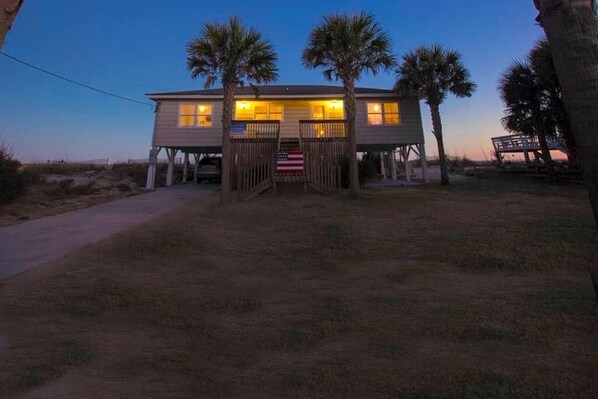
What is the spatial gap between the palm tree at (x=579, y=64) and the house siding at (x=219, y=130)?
19.2 metres

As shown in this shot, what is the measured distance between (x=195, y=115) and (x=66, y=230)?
39.4 ft

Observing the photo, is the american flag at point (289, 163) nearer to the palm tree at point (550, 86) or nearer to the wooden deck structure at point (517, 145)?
the palm tree at point (550, 86)

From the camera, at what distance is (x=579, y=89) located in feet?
7.51

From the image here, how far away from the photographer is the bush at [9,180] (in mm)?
15445

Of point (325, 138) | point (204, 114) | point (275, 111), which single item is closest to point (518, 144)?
point (325, 138)

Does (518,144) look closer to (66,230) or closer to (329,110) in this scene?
(329,110)

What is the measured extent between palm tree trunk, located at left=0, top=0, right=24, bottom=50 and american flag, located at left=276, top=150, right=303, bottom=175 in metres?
15.4

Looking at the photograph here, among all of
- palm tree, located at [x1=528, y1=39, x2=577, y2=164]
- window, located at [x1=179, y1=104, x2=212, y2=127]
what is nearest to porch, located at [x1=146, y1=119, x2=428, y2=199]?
window, located at [x1=179, y1=104, x2=212, y2=127]

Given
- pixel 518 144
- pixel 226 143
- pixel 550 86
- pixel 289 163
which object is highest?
pixel 550 86

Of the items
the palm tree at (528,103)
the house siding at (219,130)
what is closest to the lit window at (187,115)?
the house siding at (219,130)

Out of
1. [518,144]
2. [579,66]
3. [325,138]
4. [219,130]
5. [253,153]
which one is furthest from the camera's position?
[518,144]

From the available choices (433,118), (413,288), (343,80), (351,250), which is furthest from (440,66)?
(413,288)

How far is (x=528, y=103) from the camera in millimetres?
19688

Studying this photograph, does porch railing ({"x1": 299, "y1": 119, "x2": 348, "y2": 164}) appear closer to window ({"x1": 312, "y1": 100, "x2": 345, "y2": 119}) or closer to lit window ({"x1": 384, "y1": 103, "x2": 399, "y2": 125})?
window ({"x1": 312, "y1": 100, "x2": 345, "y2": 119})
